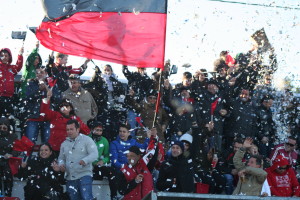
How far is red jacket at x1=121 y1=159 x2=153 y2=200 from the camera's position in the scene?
1261 cm

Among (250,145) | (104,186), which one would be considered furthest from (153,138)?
(250,145)

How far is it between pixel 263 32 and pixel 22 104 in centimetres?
627

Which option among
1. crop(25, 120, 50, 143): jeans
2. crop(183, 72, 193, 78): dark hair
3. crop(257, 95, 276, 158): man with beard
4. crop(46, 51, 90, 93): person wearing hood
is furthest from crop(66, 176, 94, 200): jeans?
crop(257, 95, 276, 158): man with beard

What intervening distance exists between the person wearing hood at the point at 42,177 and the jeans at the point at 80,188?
219mm

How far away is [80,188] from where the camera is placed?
40.1 feet

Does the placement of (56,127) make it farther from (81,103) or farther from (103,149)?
(81,103)

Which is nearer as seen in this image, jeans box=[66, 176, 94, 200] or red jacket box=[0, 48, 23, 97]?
jeans box=[66, 176, 94, 200]

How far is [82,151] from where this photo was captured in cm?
1245

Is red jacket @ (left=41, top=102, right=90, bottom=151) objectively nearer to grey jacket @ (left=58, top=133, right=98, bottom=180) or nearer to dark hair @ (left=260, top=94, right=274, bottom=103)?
grey jacket @ (left=58, top=133, right=98, bottom=180)

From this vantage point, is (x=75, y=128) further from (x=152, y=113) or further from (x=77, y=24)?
(x=152, y=113)

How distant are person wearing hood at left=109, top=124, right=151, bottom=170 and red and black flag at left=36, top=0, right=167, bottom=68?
1868mm

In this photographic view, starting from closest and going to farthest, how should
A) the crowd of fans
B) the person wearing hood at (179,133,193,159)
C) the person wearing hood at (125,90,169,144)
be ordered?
the crowd of fans < the person wearing hood at (179,133,193,159) < the person wearing hood at (125,90,169,144)

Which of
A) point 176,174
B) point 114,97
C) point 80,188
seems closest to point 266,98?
point 114,97

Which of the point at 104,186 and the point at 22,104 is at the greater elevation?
the point at 22,104
